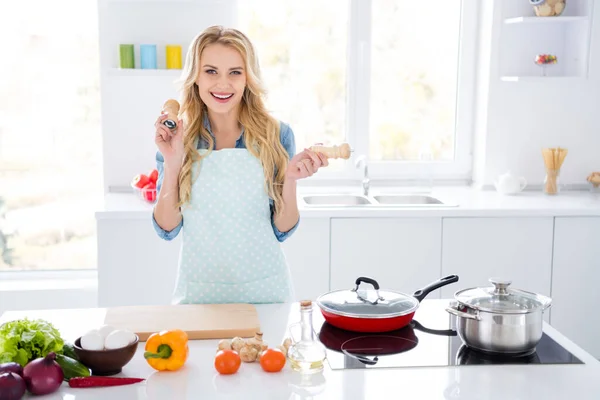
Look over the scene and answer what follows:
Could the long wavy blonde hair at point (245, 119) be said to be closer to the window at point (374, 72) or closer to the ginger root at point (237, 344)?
the ginger root at point (237, 344)

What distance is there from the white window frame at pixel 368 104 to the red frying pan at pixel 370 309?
213 cm

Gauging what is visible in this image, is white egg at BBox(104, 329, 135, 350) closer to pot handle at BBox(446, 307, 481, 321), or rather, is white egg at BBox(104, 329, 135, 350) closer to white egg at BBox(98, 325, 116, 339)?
white egg at BBox(98, 325, 116, 339)

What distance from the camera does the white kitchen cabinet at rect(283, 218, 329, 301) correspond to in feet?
10.8

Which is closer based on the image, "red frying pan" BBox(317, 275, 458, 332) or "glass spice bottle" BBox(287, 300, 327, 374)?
"glass spice bottle" BBox(287, 300, 327, 374)

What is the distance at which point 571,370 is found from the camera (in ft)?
5.36

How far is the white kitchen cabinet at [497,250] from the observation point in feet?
11.1

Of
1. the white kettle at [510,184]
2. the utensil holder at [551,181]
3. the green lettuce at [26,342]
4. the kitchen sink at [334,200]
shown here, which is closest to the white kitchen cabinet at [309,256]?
the kitchen sink at [334,200]

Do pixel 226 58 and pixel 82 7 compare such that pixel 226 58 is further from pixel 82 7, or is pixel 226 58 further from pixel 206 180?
pixel 82 7

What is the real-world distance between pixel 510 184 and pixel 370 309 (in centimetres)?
217

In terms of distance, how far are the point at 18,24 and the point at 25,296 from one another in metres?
1.40

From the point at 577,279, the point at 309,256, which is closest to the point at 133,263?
the point at 309,256

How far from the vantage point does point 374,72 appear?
3.97 m

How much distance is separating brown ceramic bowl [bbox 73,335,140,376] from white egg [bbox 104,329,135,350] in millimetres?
12

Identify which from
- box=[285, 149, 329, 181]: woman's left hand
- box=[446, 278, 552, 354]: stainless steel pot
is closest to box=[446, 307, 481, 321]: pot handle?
box=[446, 278, 552, 354]: stainless steel pot
